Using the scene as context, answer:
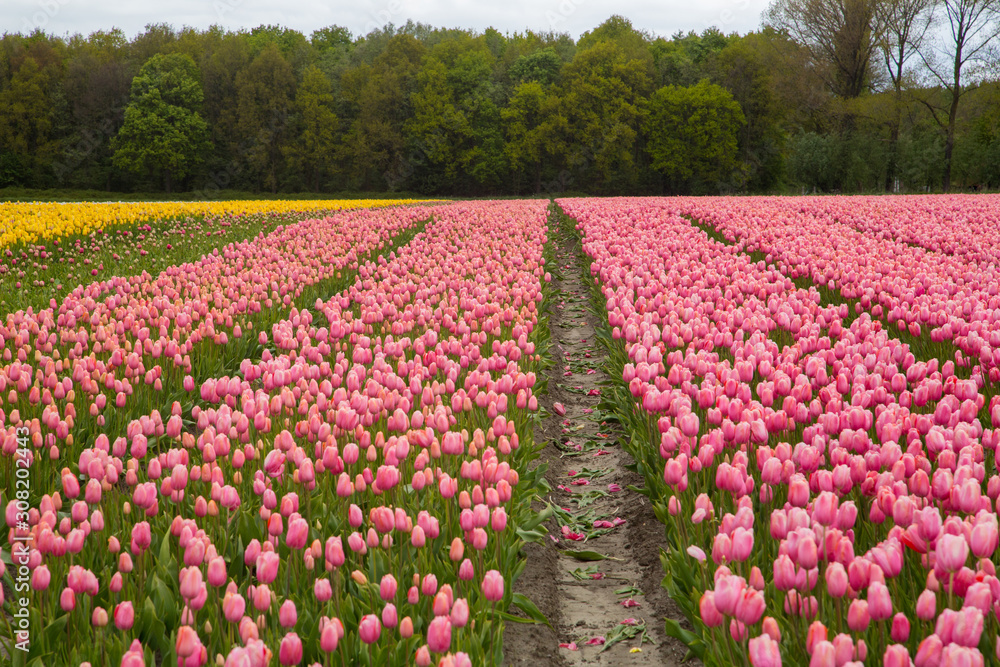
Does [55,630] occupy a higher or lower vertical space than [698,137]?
lower

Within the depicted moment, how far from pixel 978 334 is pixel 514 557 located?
384 cm

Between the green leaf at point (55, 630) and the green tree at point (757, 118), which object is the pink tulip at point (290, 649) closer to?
the green leaf at point (55, 630)

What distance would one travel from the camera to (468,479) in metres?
4.32

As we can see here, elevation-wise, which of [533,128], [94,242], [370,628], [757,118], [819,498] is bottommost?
[370,628]

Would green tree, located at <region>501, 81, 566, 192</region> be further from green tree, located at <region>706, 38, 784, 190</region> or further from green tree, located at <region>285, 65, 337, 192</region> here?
green tree, located at <region>285, 65, 337, 192</region>

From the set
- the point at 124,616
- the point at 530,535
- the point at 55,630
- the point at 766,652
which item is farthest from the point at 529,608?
the point at 55,630

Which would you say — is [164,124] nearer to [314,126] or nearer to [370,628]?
[314,126]

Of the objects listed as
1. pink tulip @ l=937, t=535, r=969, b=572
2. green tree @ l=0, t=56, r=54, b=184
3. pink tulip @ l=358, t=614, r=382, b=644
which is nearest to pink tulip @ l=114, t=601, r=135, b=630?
pink tulip @ l=358, t=614, r=382, b=644

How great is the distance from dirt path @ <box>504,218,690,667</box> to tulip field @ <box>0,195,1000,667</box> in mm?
76

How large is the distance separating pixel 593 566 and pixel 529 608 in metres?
0.94

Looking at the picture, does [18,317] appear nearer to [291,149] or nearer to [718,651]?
[718,651]

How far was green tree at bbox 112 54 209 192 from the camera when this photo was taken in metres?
62.6

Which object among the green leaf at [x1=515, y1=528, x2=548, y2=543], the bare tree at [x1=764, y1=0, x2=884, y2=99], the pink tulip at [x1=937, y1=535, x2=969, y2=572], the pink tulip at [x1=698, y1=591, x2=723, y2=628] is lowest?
the green leaf at [x1=515, y1=528, x2=548, y2=543]

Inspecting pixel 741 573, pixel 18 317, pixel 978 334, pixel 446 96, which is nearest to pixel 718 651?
pixel 741 573
